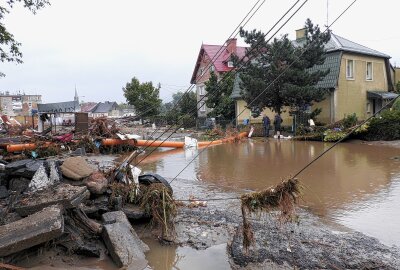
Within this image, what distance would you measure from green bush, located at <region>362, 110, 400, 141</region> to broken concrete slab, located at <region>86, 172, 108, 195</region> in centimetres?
1744

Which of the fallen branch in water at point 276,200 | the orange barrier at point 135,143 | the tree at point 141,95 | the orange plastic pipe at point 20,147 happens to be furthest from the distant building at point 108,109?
the fallen branch in water at point 276,200

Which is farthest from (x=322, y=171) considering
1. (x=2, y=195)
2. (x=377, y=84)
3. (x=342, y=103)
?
(x=377, y=84)

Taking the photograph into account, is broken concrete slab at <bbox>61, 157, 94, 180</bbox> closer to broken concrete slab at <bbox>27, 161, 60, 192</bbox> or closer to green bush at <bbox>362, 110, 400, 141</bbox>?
broken concrete slab at <bbox>27, 161, 60, 192</bbox>

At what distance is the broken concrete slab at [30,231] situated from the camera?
172 inches

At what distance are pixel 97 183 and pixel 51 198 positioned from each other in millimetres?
1201

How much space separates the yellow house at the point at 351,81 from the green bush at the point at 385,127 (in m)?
4.93

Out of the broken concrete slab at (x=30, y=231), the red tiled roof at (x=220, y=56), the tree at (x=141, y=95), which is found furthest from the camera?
the tree at (x=141, y=95)

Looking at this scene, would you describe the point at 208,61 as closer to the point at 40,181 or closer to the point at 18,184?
the point at 18,184

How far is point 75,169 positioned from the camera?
22.5ft

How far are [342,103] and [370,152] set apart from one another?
1082cm

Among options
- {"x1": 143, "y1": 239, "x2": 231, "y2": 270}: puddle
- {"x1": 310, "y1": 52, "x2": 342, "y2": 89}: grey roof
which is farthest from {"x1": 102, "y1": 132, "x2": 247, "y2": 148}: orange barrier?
{"x1": 143, "y1": 239, "x2": 231, "y2": 270}: puddle

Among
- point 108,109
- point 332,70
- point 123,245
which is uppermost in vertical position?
point 332,70

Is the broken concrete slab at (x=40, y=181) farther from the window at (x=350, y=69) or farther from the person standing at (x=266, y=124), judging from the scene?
the window at (x=350, y=69)

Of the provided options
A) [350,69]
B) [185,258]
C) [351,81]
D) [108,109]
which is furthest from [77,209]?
[108,109]
